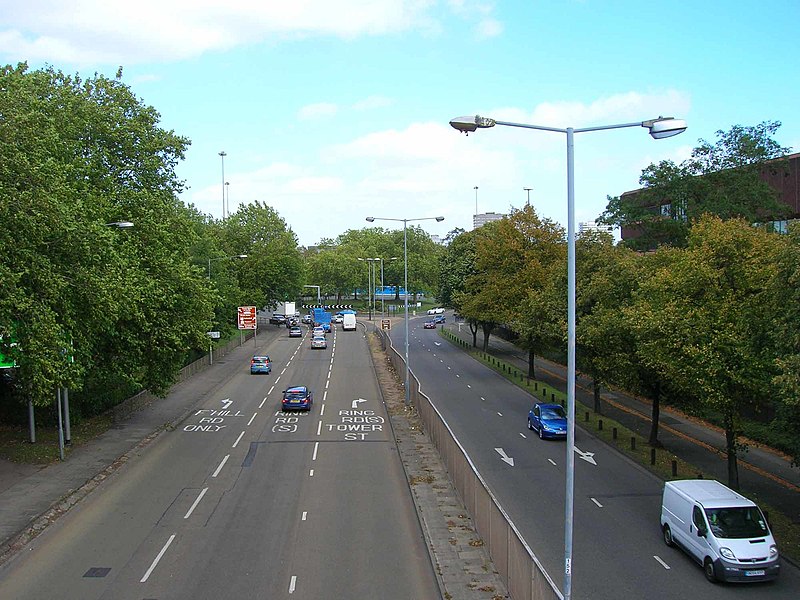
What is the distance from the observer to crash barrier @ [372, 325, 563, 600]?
39.0 feet

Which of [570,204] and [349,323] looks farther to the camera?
[349,323]

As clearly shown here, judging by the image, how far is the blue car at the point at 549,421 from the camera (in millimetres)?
31734

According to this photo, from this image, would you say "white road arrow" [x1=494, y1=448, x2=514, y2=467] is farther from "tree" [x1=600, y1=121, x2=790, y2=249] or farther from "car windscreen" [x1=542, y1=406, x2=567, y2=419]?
"tree" [x1=600, y1=121, x2=790, y2=249]

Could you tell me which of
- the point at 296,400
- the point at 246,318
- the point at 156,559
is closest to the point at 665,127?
the point at 156,559

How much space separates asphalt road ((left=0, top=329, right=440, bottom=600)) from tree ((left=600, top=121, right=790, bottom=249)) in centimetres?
2712

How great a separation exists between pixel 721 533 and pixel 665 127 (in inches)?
375

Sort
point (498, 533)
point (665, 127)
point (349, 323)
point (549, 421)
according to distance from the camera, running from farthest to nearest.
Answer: point (349, 323), point (549, 421), point (498, 533), point (665, 127)

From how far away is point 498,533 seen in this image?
1530 cm

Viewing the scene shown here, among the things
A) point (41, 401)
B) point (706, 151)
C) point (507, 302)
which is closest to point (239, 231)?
point (507, 302)

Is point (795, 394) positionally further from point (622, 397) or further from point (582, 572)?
point (622, 397)

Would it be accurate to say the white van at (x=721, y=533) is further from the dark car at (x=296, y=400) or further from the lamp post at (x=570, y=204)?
the dark car at (x=296, y=400)

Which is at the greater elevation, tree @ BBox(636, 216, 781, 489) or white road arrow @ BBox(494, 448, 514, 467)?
tree @ BBox(636, 216, 781, 489)

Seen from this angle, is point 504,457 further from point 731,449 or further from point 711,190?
point 711,190

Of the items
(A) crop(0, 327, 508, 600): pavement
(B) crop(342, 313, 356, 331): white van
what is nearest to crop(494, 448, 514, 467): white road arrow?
(A) crop(0, 327, 508, 600): pavement
